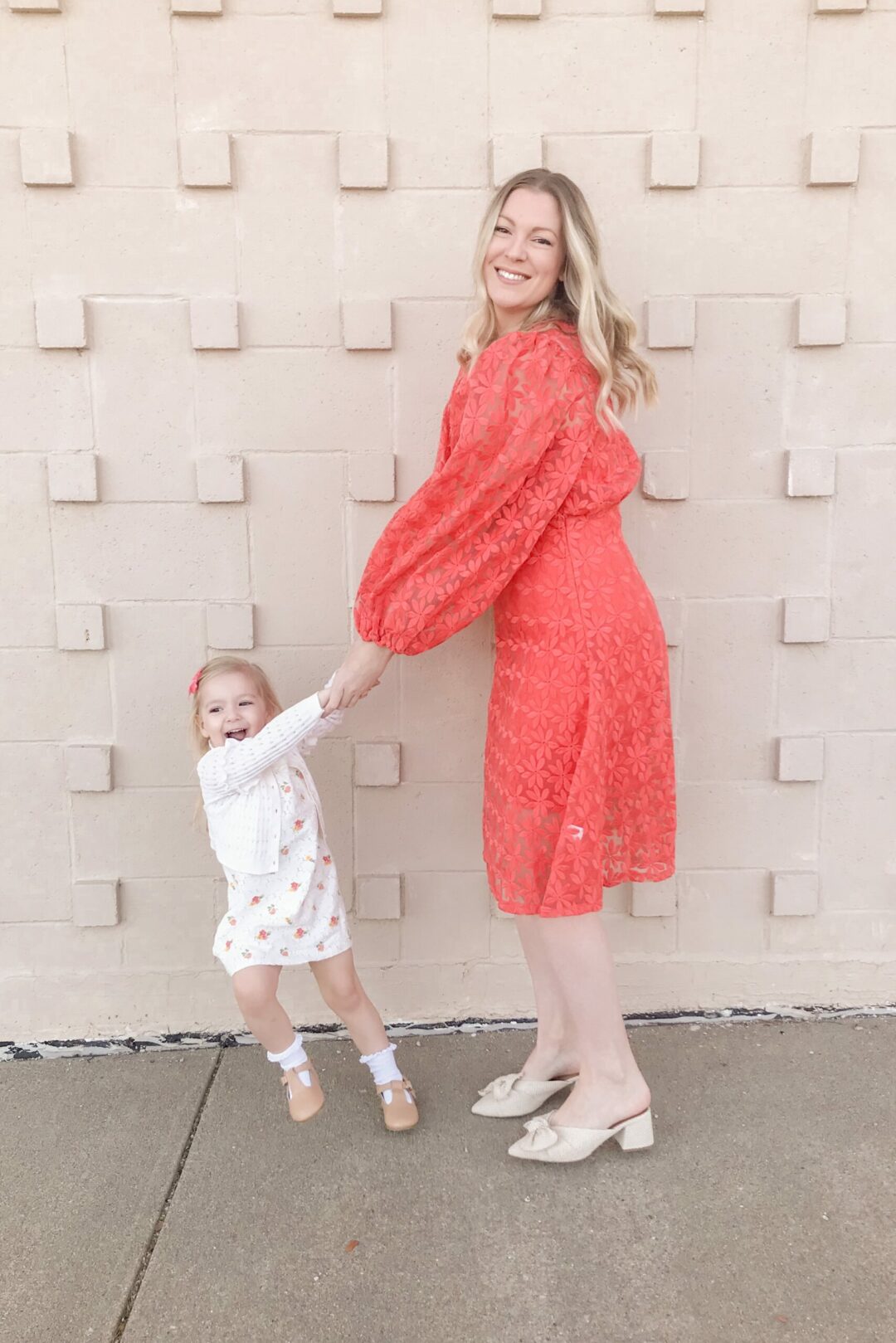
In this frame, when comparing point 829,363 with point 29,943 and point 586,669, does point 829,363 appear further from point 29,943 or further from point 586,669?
point 29,943

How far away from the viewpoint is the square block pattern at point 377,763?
101 inches

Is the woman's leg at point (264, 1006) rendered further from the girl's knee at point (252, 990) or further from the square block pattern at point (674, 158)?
the square block pattern at point (674, 158)

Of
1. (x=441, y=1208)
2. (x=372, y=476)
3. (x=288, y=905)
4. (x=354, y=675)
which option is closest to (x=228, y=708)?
(x=354, y=675)

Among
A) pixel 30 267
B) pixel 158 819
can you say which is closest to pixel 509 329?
pixel 30 267

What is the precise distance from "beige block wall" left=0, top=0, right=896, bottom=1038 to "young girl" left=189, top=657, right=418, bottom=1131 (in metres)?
0.36

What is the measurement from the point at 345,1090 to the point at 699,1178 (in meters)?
0.85

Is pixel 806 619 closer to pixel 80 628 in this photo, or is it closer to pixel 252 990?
pixel 252 990

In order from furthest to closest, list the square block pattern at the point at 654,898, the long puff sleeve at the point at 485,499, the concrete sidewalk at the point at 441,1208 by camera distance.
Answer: the square block pattern at the point at 654,898
the long puff sleeve at the point at 485,499
the concrete sidewalk at the point at 441,1208

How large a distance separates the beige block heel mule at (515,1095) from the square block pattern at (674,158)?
6.94 ft

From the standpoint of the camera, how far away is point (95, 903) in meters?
2.62

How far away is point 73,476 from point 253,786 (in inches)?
35.4

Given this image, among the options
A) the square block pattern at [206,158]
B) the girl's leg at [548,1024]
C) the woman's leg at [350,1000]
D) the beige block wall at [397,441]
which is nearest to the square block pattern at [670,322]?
the beige block wall at [397,441]

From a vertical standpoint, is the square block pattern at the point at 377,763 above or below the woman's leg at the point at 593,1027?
above

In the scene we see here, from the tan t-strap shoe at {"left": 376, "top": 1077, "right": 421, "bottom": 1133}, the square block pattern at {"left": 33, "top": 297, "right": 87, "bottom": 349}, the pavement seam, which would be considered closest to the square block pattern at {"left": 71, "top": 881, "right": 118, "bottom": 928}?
the pavement seam
